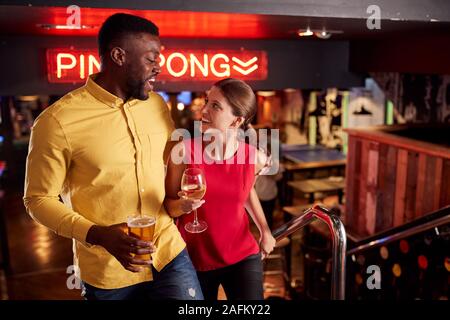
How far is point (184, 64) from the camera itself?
14.3 feet

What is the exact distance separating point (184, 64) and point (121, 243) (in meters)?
2.98

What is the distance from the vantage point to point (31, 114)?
18359mm

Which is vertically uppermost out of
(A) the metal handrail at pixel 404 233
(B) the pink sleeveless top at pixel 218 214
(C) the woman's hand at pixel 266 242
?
(B) the pink sleeveless top at pixel 218 214

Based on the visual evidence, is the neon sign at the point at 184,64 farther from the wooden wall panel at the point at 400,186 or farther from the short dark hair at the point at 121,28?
the short dark hair at the point at 121,28

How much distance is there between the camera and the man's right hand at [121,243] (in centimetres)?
162

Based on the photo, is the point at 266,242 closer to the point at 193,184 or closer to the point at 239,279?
the point at 239,279

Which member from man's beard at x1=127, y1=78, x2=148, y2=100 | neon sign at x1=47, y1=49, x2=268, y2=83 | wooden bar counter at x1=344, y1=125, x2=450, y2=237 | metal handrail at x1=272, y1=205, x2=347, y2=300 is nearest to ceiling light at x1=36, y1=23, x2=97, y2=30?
neon sign at x1=47, y1=49, x2=268, y2=83

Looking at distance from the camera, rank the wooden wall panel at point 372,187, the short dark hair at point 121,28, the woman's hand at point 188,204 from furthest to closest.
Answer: the wooden wall panel at point 372,187
the woman's hand at point 188,204
the short dark hair at point 121,28

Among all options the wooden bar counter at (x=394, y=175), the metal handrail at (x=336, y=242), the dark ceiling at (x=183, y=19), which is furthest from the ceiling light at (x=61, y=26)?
the wooden bar counter at (x=394, y=175)

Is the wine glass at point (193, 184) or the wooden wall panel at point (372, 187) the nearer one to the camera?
the wine glass at point (193, 184)

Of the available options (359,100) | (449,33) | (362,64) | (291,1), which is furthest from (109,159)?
(359,100)

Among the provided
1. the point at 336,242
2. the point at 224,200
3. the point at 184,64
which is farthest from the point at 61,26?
the point at 336,242

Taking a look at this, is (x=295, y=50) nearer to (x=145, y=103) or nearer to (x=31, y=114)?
(x=145, y=103)

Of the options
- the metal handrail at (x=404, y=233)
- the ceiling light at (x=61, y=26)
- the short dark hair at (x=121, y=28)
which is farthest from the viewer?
the metal handrail at (x=404, y=233)
